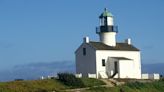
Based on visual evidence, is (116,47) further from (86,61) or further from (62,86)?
(62,86)

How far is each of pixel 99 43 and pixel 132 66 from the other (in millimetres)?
3925

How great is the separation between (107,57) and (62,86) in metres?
9.90

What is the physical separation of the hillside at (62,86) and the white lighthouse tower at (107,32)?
23.6 ft

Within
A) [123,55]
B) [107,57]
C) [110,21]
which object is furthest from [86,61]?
[110,21]

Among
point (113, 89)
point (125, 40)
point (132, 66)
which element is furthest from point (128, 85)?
point (125, 40)

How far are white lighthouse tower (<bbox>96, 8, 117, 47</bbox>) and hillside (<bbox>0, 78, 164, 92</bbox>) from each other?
7.20 meters

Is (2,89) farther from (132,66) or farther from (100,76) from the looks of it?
(132,66)

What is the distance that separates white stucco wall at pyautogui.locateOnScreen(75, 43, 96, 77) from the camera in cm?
5162

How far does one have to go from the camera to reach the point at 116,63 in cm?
5156

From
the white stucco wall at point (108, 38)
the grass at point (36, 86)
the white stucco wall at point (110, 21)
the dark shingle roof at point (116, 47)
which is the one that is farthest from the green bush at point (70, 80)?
the white stucco wall at point (110, 21)

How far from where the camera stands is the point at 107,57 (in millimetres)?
51906

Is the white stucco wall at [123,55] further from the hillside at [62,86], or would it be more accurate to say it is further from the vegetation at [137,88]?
the hillside at [62,86]

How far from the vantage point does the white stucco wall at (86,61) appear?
5162 cm

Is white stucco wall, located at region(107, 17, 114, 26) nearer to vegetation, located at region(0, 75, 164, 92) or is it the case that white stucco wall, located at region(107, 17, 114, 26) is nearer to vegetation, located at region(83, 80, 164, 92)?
vegetation, located at region(83, 80, 164, 92)
